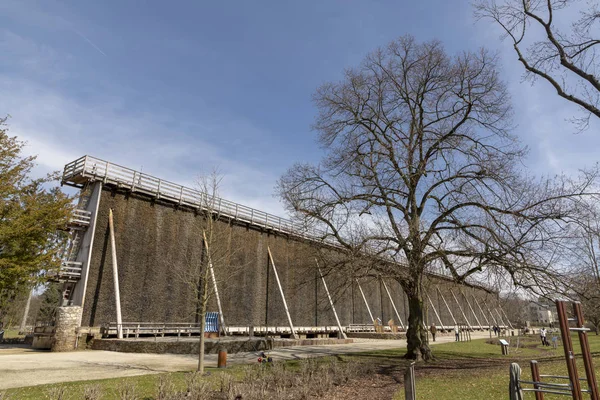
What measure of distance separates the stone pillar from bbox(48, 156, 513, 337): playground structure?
120cm

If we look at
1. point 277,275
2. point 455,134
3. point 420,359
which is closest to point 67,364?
point 420,359

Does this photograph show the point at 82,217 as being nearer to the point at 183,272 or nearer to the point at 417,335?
the point at 183,272

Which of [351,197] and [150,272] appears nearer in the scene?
[351,197]

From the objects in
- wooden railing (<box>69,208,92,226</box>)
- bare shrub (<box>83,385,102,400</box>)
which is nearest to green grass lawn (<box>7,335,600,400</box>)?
bare shrub (<box>83,385,102,400</box>)

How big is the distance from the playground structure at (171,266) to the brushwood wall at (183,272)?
2.6 inches

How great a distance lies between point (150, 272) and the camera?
1006 inches

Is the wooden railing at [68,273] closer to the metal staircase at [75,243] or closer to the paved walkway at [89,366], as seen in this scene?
the metal staircase at [75,243]

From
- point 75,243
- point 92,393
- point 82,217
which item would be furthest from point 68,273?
point 92,393

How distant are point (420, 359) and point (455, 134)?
10921 millimetres

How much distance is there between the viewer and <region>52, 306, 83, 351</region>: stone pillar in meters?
19.3

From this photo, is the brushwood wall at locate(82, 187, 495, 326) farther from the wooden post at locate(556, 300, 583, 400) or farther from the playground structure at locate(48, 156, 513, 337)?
the wooden post at locate(556, 300, 583, 400)

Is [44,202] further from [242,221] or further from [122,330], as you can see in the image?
[242,221]

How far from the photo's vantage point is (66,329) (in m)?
19.7

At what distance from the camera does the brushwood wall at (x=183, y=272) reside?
72.5ft
